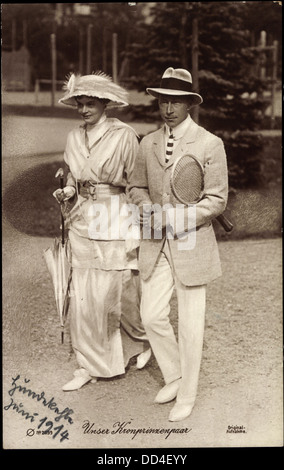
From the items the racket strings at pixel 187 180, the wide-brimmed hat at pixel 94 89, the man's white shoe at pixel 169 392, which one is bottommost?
the man's white shoe at pixel 169 392

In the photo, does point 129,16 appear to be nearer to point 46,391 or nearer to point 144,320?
point 144,320

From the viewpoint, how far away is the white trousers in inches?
212

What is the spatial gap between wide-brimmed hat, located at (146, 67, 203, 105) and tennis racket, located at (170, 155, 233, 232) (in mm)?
416

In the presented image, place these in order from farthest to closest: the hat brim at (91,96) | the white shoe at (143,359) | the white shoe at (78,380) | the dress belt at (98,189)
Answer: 1. the white shoe at (143,359)
2. the white shoe at (78,380)
3. the dress belt at (98,189)
4. the hat brim at (91,96)

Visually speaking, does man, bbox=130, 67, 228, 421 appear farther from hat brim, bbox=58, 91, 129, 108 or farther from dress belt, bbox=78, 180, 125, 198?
hat brim, bbox=58, 91, 129, 108

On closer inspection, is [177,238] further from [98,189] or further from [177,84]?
[177,84]

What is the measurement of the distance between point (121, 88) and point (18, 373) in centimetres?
229

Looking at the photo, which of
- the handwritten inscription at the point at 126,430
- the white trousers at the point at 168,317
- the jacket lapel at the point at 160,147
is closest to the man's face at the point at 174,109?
the jacket lapel at the point at 160,147

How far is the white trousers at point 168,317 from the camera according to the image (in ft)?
17.6

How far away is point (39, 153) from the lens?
243 inches

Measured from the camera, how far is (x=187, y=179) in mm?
5188

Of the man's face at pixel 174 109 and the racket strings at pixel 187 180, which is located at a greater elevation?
the man's face at pixel 174 109

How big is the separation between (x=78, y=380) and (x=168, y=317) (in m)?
0.89

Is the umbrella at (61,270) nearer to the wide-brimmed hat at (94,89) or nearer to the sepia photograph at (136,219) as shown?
the sepia photograph at (136,219)
